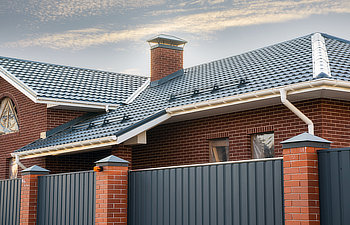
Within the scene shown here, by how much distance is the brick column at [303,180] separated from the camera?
22.0 feet

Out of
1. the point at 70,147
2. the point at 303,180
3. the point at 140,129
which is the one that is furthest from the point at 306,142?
the point at 70,147

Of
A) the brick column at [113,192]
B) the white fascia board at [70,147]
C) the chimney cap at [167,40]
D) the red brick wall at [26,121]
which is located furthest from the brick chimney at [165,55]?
the brick column at [113,192]

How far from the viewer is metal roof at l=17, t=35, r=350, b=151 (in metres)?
12.0

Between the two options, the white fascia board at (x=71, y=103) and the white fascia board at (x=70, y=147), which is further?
the white fascia board at (x=71, y=103)

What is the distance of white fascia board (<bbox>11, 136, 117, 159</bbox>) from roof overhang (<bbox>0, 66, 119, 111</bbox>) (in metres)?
1.56

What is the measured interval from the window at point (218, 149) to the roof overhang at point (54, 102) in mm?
4549

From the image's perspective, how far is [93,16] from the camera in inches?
1099

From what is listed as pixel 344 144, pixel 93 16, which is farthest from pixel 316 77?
pixel 93 16

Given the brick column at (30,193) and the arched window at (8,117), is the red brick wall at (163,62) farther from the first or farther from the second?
the brick column at (30,193)

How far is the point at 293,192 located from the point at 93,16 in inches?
886

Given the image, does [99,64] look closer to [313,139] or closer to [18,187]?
[18,187]

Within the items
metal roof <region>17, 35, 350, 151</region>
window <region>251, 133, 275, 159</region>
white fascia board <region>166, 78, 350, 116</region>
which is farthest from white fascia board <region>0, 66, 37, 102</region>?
window <region>251, 133, 275, 159</region>

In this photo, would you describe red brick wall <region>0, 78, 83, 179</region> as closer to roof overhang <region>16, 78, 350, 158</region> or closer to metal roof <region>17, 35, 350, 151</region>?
metal roof <region>17, 35, 350, 151</region>

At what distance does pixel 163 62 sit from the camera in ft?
63.1
